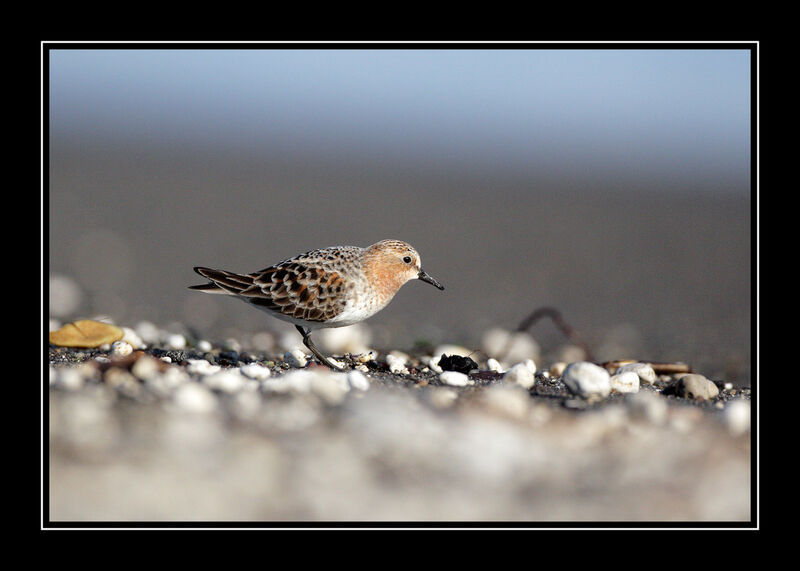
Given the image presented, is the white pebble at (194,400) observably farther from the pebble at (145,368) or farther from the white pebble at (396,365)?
the white pebble at (396,365)

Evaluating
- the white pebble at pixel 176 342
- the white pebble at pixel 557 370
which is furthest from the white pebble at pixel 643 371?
the white pebble at pixel 176 342

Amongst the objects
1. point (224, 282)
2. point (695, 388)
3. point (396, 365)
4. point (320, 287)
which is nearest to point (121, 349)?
point (224, 282)

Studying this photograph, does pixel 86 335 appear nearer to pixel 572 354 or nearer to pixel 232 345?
pixel 232 345

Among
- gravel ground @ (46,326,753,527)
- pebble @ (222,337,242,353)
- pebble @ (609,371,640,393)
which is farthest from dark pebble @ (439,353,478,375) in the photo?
pebble @ (222,337,242,353)

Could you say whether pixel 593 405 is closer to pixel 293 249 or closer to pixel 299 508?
pixel 299 508

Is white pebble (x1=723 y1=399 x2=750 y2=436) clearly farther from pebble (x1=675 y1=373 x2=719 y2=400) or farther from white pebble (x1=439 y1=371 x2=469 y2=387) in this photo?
white pebble (x1=439 y1=371 x2=469 y2=387)

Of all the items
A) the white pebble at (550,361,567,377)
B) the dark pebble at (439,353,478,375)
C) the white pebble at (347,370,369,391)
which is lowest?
Answer: the white pebble at (347,370,369,391)
